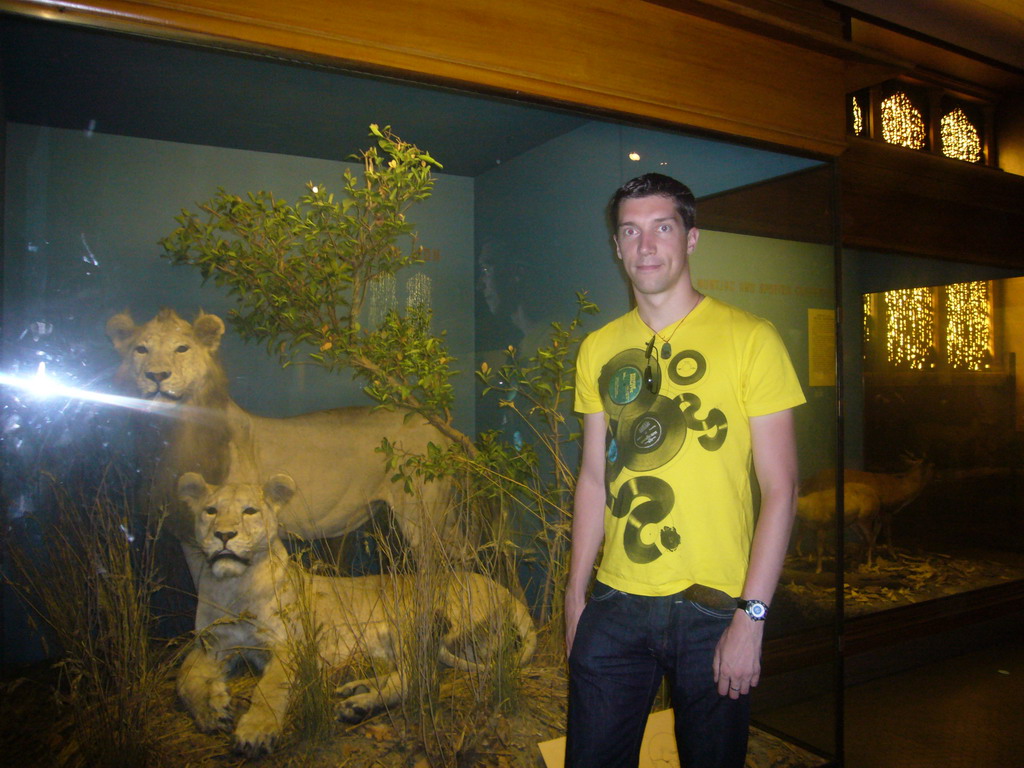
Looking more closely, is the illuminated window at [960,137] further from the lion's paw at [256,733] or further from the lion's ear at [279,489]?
the lion's paw at [256,733]

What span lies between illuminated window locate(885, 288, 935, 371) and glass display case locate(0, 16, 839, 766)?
1.38m

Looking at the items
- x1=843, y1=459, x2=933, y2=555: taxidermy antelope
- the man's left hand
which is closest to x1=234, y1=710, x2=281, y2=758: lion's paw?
the man's left hand

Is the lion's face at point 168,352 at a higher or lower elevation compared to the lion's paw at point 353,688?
higher

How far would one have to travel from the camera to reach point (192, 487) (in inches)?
63.2

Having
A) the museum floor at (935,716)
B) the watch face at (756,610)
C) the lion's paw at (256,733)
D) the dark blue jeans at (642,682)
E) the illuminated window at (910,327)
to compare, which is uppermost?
the illuminated window at (910,327)

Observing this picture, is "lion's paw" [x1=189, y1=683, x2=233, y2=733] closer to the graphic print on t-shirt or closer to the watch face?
the graphic print on t-shirt

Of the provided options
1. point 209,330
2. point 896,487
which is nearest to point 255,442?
point 209,330

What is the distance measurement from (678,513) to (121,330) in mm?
1131

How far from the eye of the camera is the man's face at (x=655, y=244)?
1549 mm

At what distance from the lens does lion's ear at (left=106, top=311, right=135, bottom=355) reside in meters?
1.48

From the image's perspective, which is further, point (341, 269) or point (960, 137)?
point (960, 137)

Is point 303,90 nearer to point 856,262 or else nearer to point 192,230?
point 192,230

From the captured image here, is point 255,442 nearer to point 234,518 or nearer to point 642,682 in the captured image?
point 234,518

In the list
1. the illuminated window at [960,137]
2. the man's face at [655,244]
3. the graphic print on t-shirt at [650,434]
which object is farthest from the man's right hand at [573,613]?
the illuminated window at [960,137]
